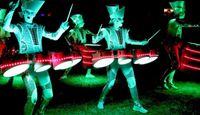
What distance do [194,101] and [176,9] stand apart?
3377 mm

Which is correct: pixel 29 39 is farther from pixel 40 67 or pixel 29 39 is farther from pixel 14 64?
pixel 14 64

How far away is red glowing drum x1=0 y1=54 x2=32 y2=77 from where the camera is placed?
257 inches

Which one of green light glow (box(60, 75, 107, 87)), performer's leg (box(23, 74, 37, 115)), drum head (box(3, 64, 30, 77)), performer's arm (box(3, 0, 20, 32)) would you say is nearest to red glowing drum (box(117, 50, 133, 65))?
performer's leg (box(23, 74, 37, 115))

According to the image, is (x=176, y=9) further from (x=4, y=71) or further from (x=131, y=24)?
(x=131, y=24)

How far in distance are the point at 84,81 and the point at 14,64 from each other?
282 inches

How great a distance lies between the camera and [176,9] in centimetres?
1212

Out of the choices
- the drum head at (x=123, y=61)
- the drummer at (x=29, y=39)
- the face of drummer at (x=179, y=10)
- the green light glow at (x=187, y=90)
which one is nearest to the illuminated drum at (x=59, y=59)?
the drummer at (x=29, y=39)

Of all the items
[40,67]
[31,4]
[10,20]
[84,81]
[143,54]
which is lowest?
[84,81]

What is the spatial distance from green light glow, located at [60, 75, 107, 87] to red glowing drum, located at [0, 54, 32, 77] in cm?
587

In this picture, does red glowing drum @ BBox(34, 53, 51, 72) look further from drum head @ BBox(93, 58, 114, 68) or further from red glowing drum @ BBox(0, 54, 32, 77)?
drum head @ BBox(93, 58, 114, 68)

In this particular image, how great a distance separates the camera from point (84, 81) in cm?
1363

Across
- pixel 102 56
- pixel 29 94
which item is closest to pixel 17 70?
pixel 29 94

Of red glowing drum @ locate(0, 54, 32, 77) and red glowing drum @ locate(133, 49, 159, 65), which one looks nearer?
red glowing drum @ locate(0, 54, 32, 77)

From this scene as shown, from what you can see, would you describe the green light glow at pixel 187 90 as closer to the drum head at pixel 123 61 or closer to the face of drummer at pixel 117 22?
the drum head at pixel 123 61
